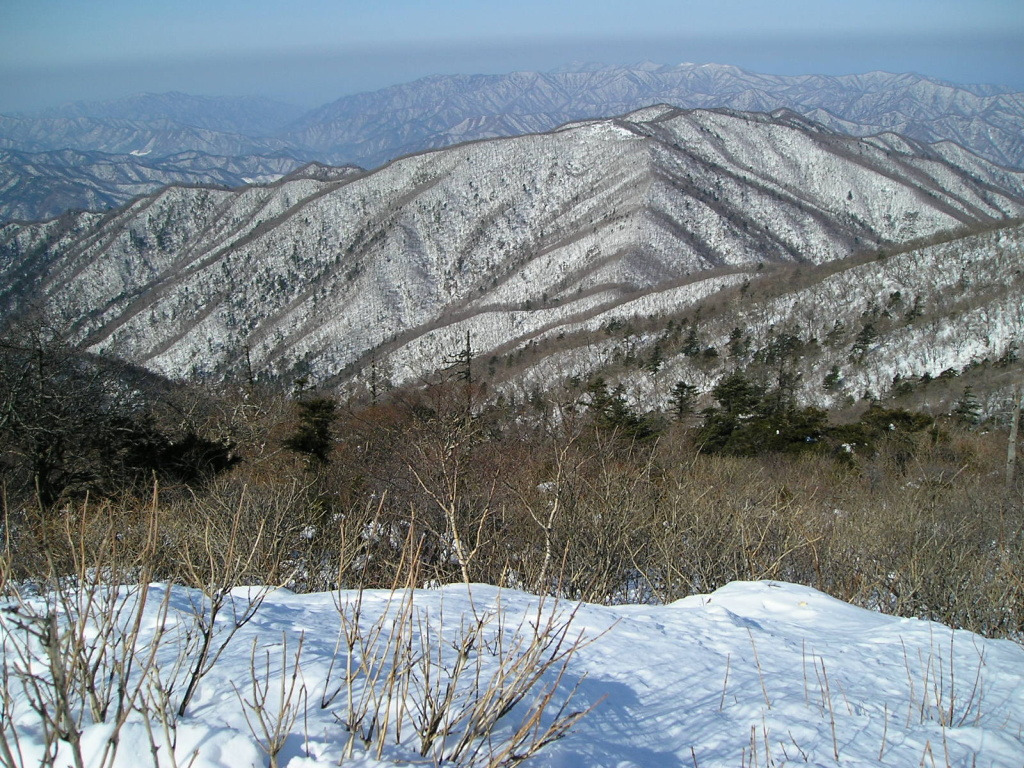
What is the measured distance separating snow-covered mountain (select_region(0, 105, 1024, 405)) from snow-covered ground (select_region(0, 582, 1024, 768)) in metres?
94.8

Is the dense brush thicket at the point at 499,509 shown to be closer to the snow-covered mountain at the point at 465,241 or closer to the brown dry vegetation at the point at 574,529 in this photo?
the brown dry vegetation at the point at 574,529

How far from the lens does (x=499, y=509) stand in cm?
1392

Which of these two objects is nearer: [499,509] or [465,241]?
[499,509]

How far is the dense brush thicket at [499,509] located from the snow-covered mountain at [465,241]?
80.2 m

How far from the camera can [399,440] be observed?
58.1 ft

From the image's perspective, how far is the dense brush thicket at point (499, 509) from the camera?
9852mm

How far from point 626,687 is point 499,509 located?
9288 millimetres

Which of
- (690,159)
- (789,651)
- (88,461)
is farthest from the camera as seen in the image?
(690,159)

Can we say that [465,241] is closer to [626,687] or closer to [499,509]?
[499,509]

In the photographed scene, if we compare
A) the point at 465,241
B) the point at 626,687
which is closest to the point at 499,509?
the point at 626,687

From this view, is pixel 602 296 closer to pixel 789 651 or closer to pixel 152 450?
pixel 152 450

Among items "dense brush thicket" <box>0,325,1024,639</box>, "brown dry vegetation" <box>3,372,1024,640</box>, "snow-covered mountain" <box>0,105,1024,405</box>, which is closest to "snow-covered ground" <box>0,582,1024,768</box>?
"dense brush thicket" <box>0,325,1024,639</box>

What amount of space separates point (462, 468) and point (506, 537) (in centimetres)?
233

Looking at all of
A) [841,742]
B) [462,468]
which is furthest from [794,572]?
[841,742]
